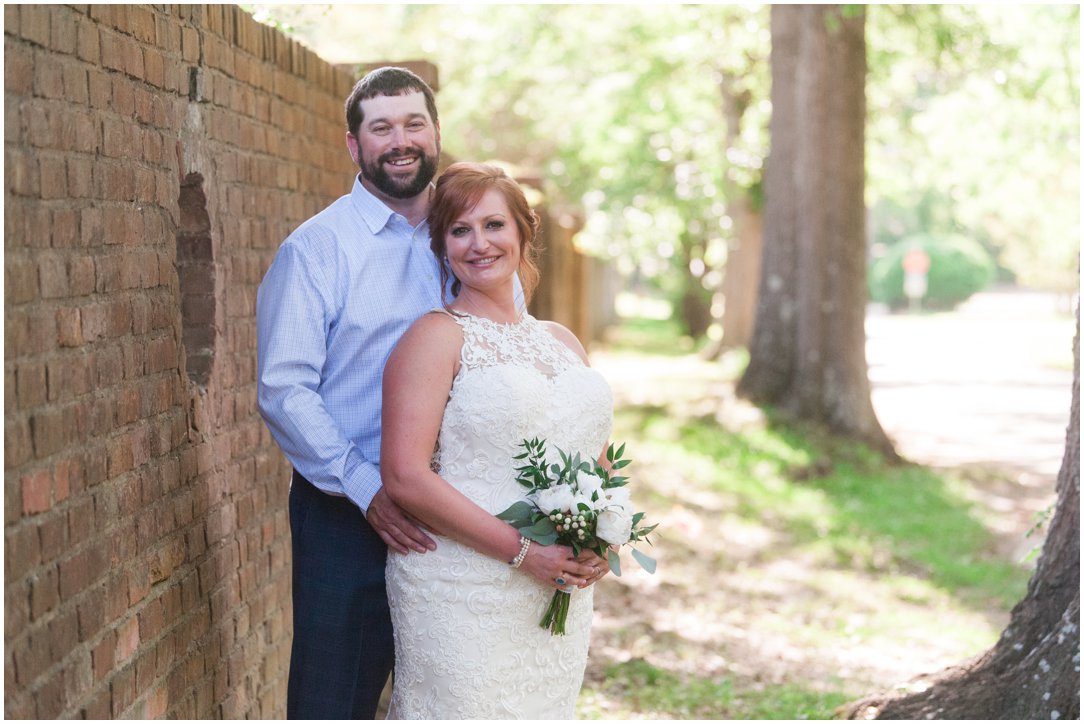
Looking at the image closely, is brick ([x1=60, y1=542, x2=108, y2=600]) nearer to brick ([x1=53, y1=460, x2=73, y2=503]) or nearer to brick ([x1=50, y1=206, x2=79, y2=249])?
brick ([x1=53, y1=460, x2=73, y2=503])

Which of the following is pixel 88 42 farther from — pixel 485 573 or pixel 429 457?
pixel 485 573

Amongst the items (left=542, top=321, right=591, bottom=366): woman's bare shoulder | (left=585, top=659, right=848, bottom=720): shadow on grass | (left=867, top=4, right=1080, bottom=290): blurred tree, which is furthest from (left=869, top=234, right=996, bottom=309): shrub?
(left=542, top=321, right=591, bottom=366): woman's bare shoulder

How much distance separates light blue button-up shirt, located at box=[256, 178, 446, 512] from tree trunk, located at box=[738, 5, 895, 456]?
10075mm

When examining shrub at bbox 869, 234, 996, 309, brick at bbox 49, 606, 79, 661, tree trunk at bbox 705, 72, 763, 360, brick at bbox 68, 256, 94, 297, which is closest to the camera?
brick at bbox 49, 606, 79, 661

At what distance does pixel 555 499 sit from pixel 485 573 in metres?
0.32

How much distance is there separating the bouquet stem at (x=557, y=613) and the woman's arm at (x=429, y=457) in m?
0.10

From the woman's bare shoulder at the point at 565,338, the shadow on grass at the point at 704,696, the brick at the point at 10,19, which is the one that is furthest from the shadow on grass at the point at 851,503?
the brick at the point at 10,19

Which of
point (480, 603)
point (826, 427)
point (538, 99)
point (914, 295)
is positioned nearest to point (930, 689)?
point (480, 603)

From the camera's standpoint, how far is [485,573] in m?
3.48

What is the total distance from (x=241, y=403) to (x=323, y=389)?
2.72 ft

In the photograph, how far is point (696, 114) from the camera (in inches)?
923

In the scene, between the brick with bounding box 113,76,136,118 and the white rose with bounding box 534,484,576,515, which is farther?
the white rose with bounding box 534,484,576,515

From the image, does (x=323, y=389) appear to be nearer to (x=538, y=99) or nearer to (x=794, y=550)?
(x=794, y=550)

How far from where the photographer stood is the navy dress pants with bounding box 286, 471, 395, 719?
11.9ft
